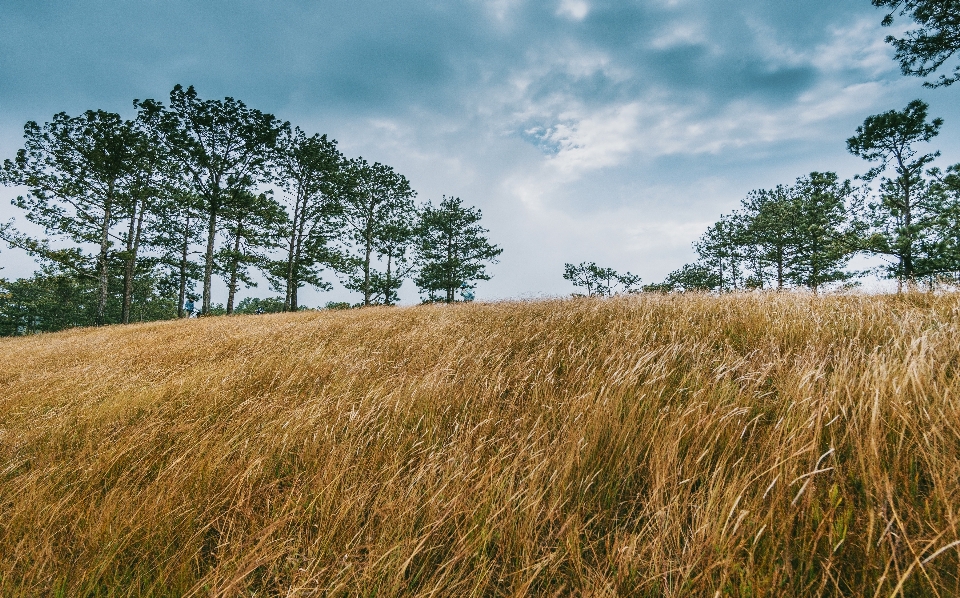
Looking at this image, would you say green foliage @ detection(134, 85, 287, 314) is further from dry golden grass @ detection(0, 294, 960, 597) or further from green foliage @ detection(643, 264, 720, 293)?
green foliage @ detection(643, 264, 720, 293)

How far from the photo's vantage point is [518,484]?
150 centimetres

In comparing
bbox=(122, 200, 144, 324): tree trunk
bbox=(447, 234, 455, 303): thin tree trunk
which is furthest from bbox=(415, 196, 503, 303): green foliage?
bbox=(122, 200, 144, 324): tree trunk

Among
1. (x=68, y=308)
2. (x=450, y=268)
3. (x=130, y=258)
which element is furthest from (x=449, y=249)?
(x=68, y=308)

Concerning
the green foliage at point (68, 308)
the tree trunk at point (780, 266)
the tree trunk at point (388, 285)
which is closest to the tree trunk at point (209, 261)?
the tree trunk at point (388, 285)

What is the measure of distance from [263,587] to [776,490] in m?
1.89

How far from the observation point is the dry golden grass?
107 centimetres

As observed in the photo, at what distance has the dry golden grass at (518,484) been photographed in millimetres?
1071

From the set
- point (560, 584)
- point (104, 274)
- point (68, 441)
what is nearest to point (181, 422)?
point (68, 441)

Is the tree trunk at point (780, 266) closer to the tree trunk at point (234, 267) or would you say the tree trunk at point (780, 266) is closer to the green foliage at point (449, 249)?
the green foliage at point (449, 249)

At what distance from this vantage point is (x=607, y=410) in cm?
186

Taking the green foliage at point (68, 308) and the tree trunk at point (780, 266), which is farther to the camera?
the green foliage at point (68, 308)

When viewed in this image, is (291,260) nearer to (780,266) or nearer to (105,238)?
(105,238)

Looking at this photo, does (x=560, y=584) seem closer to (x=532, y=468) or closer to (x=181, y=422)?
(x=532, y=468)

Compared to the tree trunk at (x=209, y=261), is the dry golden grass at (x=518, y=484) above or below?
below
